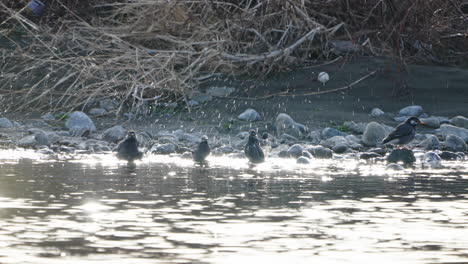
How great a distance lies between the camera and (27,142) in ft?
39.0

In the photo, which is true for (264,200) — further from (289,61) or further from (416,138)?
(289,61)

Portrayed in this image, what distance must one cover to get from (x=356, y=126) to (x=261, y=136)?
4.91 feet

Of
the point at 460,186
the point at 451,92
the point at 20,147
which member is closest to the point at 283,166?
the point at 460,186

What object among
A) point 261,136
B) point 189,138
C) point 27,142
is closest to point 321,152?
point 261,136

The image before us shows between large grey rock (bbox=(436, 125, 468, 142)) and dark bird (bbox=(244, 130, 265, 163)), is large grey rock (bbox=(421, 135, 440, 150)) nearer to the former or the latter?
large grey rock (bbox=(436, 125, 468, 142))

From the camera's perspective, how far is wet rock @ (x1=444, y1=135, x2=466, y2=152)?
11.7 m

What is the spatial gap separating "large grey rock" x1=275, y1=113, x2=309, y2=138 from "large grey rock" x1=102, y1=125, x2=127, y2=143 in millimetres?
2152

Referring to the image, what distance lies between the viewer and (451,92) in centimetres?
1509

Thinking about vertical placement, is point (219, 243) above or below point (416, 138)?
below

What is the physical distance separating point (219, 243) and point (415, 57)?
469 inches

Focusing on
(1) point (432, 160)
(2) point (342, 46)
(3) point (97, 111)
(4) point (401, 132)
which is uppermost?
(2) point (342, 46)

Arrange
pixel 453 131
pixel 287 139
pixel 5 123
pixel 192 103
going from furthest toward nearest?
pixel 192 103 < pixel 5 123 < pixel 453 131 < pixel 287 139

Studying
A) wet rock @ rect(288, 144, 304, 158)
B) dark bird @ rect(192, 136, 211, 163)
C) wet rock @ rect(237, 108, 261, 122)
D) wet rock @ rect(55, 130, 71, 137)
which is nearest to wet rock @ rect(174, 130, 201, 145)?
wet rock @ rect(237, 108, 261, 122)

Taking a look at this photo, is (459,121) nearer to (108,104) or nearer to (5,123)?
(108,104)
